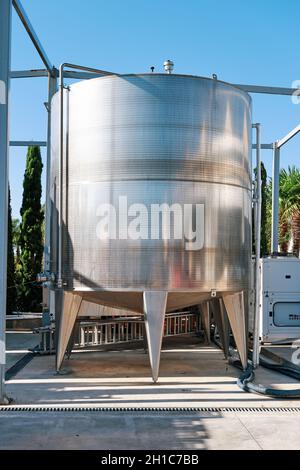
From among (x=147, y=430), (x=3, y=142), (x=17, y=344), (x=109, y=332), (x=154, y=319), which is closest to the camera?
(x=147, y=430)

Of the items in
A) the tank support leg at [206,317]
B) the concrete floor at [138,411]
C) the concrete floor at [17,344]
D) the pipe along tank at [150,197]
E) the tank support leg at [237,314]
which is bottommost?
the concrete floor at [17,344]

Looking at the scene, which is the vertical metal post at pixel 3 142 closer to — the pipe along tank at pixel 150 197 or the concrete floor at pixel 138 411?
the concrete floor at pixel 138 411

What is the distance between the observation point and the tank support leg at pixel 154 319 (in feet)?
27.2

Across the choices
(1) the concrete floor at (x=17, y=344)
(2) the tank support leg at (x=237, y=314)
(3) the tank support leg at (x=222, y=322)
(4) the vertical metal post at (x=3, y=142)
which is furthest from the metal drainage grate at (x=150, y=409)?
(3) the tank support leg at (x=222, y=322)

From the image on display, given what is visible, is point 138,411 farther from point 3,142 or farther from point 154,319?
point 3,142

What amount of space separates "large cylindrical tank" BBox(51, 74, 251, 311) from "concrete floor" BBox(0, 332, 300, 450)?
1.45 m

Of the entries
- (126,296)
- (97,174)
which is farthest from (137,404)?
(97,174)

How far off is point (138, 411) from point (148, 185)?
3.48 m

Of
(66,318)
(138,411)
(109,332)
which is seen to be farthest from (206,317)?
(138,411)

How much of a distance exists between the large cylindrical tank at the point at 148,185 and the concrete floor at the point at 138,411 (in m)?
1.45

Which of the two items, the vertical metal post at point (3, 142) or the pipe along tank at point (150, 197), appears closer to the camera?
the vertical metal post at point (3, 142)

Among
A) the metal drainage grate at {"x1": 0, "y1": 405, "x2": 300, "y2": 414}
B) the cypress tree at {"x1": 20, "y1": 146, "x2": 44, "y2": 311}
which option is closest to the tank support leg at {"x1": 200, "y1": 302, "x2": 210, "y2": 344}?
the metal drainage grate at {"x1": 0, "y1": 405, "x2": 300, "y2": 414}

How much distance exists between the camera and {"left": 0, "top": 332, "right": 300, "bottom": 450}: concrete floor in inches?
225

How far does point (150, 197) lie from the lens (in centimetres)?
844
